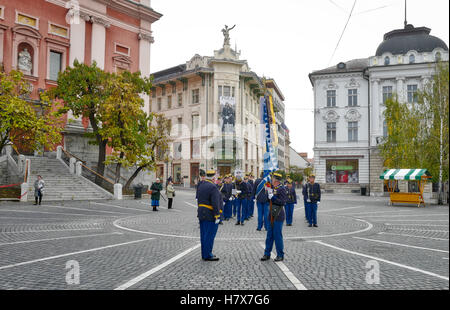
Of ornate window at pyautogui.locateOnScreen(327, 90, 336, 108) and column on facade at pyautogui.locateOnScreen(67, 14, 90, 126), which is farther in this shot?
ornate window at pyautogui.locateOnScreen(327, 90, 336, 108)

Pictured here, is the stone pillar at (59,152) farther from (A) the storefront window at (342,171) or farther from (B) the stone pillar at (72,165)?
(A) the storefront window at (342,171)

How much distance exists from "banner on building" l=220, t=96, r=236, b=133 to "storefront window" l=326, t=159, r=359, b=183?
14.1m

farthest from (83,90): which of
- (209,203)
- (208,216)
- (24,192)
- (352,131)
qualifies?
(352,131)

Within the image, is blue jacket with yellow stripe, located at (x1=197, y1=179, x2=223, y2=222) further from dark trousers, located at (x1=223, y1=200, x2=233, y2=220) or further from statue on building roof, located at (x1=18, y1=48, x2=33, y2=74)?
statue on building roof, located at (x1=18, y1=48, x2=33, y2=74)

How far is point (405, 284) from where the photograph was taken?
5.88 m

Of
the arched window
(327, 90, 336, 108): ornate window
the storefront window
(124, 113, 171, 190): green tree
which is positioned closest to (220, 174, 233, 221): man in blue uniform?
(124, 113, 171, 190): green tree

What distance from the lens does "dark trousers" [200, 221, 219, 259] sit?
788 centimetres

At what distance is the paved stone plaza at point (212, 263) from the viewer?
5938 millimetres

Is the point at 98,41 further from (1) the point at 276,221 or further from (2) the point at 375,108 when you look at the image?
(2) the point at 375,108

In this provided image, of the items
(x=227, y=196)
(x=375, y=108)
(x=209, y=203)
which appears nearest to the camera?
(x=209, y=203)

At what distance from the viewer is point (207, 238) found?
791 cm

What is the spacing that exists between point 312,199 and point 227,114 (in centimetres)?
3798
